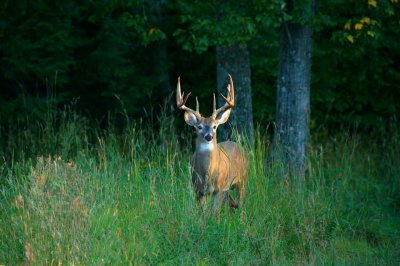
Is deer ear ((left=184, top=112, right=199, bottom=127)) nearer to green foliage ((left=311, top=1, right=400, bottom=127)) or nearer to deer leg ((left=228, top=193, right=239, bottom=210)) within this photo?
deer leg ((left=228, top=193, right=239, bottom=210))

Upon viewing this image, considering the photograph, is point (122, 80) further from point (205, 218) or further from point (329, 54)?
point (205, 218)

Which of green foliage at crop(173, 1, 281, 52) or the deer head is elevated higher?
green foliage at crop(173, 1, 281, 52)

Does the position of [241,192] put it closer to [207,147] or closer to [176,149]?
[207,147]

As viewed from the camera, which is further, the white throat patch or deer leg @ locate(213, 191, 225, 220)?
the white throat patch

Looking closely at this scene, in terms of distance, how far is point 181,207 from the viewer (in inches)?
316

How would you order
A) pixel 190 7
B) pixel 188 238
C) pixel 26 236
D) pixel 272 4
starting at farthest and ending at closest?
1. pixel 190 7
2. pixel 272 4
3. pixel 188 238
4. pixel 26 236

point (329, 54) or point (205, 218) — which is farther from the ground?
point (329, 54)

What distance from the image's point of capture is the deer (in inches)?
371

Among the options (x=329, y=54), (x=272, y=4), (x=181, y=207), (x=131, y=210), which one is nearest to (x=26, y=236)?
(x=131, y=210)

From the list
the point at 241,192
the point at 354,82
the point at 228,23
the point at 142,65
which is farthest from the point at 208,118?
the point at 142,65

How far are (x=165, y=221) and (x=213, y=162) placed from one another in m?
1.97

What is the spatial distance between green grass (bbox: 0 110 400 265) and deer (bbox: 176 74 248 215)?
26cm

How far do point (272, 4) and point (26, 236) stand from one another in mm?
4943

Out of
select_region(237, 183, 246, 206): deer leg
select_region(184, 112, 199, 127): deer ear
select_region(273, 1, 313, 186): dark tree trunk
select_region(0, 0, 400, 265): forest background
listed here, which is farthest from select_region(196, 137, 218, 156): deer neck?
select_region(273, 1, 313, 186): dark tree trunk
